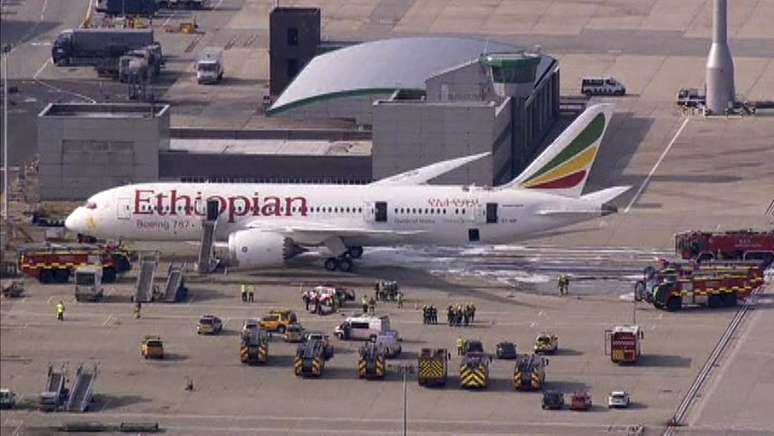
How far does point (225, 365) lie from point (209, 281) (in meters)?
18.0

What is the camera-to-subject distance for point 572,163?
144250mm

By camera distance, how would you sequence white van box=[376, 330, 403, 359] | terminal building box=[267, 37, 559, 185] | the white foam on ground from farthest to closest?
1. terminal building box=[267, 37, 559, 185]
2. the white foam on ground
3. white van box=[376, 330, 403, 359]

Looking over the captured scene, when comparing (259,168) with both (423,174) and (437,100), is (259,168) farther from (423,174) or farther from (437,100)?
(437,100)

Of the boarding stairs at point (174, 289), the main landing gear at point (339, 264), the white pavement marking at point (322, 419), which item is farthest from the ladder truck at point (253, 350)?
the main landing gear at point (339, 264)

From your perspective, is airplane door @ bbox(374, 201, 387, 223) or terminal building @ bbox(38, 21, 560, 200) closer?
airplane door @ bbox(374, 201, 387, 223)

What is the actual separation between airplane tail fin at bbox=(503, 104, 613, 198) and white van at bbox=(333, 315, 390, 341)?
649 inches

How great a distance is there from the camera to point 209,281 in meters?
142

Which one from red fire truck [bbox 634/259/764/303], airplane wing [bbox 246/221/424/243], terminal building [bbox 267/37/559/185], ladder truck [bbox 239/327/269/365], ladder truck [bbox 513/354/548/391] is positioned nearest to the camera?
ladder truck [bbox 513/354/548/391]

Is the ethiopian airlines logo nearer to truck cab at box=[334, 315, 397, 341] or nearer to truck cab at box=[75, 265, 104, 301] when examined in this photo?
truck cab at box=[75, 265, 104, 301]

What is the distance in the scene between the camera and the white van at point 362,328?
424 feet

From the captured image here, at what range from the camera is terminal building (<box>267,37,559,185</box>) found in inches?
6230

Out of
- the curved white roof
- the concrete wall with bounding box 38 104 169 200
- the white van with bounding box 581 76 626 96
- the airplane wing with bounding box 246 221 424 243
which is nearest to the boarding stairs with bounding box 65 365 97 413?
the airplane wing with bounding box 246 221 424 243

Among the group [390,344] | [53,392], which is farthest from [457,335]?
[53,392]

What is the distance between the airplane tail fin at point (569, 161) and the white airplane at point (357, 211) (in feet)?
0.16
